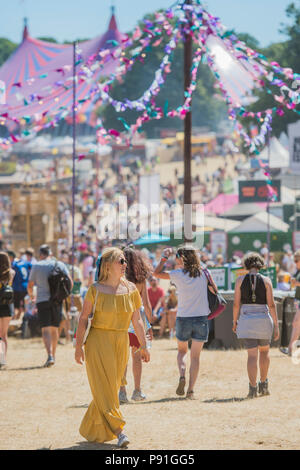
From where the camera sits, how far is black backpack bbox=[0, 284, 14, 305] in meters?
9.96

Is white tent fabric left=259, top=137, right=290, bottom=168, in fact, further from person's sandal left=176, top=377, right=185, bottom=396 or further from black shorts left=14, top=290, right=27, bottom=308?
person's sandal left=176, top=377, right=185, bottom=396

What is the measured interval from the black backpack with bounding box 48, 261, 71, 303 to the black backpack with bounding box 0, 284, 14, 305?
0.76m

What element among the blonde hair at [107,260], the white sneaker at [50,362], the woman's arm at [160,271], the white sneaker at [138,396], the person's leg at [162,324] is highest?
the blonde hair at [107,260]

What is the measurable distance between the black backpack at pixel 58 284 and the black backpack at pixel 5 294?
76 centimetres

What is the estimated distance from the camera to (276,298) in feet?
39.1

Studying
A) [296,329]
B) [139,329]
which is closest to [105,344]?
[139,329]

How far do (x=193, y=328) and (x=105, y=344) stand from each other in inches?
87.8

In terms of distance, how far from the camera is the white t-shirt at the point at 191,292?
27.0ft

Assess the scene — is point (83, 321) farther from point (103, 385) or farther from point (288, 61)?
point (288, 61)

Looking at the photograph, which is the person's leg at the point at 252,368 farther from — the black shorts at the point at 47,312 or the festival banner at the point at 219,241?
the festival banner at the point at 219,241

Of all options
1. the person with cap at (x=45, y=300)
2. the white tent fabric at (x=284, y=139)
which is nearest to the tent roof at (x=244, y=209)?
the white tent fabric at (x=284, y=139)

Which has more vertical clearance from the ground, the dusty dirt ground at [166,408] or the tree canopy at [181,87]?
the tree canopy at [181,87]

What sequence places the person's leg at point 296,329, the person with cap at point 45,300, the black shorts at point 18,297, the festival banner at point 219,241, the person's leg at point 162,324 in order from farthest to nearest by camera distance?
the festival banner at point 219,241
the black shorts at point 18,297
the person's leg at point 162,324
the person with cap at point 45,300
the person's leg at point 296,329
